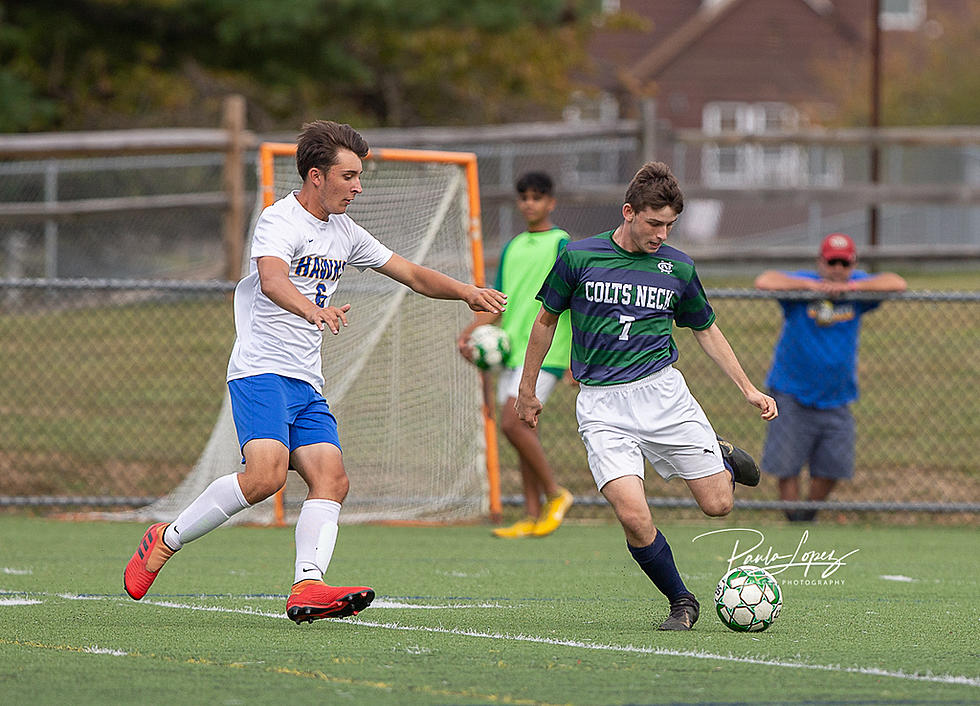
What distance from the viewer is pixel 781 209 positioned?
94.3 ft

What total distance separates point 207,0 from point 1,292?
589 cm

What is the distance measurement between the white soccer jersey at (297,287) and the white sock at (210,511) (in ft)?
1.49

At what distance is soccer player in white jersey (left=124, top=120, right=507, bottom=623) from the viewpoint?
19.4 feet

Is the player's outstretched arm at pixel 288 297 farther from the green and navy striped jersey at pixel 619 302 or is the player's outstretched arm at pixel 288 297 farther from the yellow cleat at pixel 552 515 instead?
the yellow cleat at pixel 552 515

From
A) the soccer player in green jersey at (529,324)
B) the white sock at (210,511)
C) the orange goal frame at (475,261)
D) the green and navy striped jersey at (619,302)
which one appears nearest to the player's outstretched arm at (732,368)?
the green and navy striped jersey at (619,302)

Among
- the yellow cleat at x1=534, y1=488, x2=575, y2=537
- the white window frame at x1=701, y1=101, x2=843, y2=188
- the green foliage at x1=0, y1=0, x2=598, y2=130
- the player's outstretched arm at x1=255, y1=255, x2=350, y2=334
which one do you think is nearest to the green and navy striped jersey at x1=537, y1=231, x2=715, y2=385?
the player's outstretched arm at x1=255, y1=255, x2=350, y2=334

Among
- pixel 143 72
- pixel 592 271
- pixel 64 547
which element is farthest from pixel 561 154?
pixel 592 271

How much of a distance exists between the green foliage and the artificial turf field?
38.3ft

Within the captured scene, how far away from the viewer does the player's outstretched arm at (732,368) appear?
6.09m

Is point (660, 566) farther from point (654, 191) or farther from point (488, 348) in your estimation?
point (488, 348)

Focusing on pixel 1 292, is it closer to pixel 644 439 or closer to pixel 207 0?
pixel 207 0

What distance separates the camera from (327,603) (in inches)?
225

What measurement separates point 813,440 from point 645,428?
480cm
